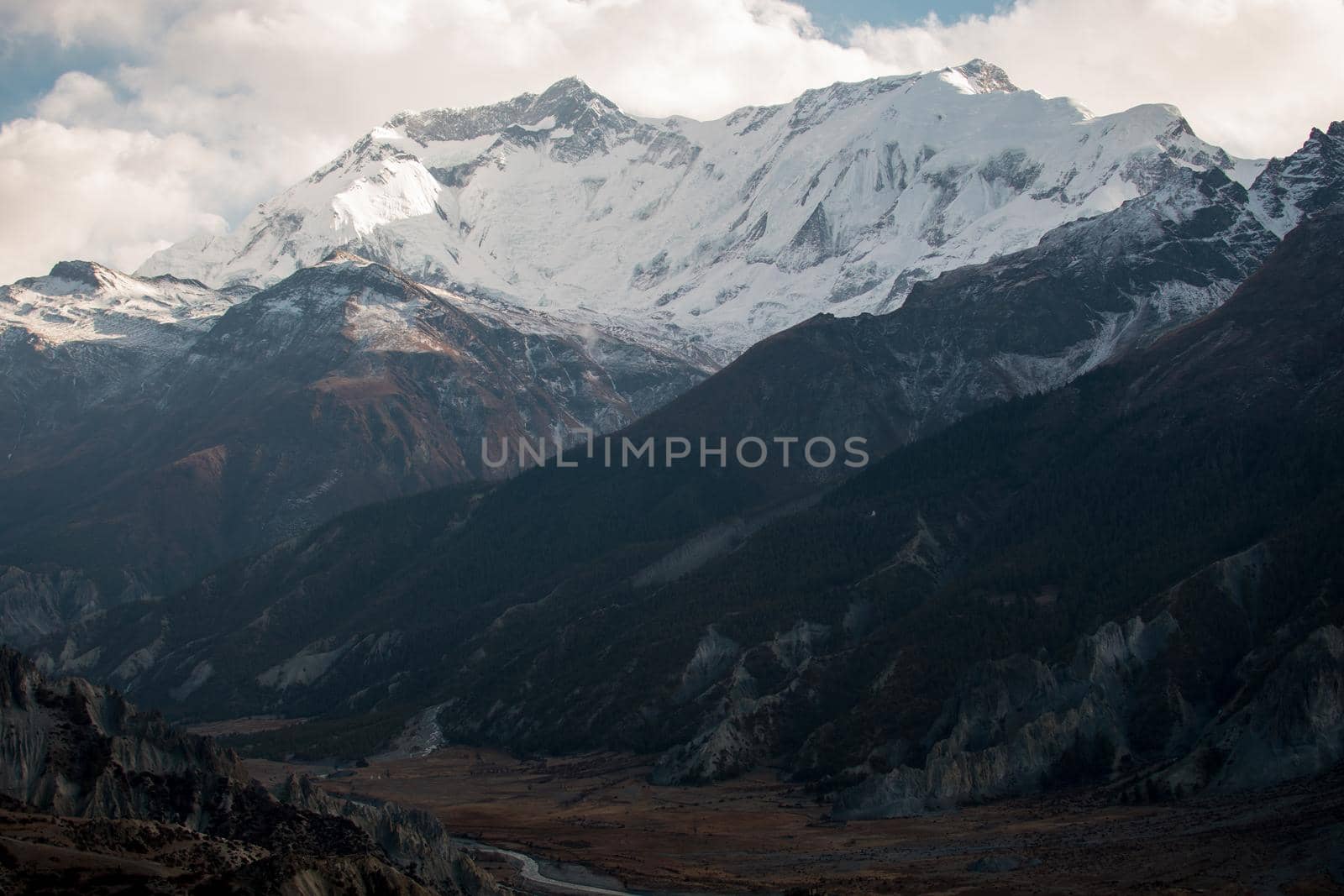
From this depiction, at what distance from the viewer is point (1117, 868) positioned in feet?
504

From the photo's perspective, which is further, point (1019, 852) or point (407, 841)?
point (1019, 852)

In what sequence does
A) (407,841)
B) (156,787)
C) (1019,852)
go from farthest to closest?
(1019,852)
(407,841)
(156,787)

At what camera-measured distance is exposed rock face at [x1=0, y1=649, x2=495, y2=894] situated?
431 ft

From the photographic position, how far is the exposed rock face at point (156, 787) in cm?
13150

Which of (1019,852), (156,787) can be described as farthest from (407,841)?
(1019,852)

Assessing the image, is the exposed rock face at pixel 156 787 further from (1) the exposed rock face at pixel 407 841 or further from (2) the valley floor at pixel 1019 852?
A: (2) the valley floor at pixel 1019 852

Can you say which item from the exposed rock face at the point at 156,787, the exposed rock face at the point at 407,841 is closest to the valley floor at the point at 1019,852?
the exposed rock face at the point at 407,841

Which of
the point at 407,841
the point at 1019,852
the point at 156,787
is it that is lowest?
the point at 1019,852

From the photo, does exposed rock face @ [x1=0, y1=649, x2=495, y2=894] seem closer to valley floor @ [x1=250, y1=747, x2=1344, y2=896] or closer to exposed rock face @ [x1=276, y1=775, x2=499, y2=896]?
exposed rock face @ [x1=276, y1=775, x2=499, y2=896]

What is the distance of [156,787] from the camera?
453ft

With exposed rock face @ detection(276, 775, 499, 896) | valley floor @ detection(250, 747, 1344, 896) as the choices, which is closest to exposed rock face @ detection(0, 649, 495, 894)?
exposed rock face @ detection(276, 775, 499, 896)

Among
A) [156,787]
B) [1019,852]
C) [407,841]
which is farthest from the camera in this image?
[1019,852]

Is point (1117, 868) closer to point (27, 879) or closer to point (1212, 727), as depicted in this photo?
point (1212, 727)

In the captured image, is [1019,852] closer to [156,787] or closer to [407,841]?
[407,841]
